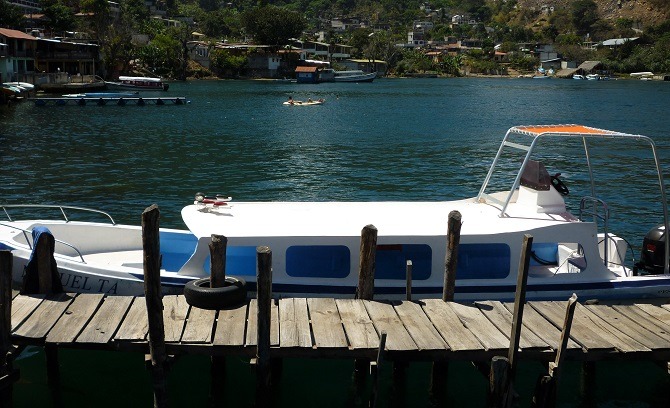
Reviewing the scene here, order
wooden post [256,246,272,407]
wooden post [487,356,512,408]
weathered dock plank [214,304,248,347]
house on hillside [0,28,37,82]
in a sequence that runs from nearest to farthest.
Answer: wooden post [487,356,512,408], wooden post [256,246,272,407], weathered dock plank [214,304,248,347], house on hillside [0,28,37,82]

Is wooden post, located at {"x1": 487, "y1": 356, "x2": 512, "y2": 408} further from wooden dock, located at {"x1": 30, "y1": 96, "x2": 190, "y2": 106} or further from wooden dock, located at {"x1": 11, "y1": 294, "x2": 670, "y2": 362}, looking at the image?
wooden dock, located at {"x1": 30, "y1": 96, "x2": 190, "y2": 106}

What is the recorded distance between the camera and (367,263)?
44.8 ft

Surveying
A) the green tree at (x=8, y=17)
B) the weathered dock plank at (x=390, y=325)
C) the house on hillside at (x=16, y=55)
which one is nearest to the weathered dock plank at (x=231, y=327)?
the weathered dock plank at (x=390, y=325)

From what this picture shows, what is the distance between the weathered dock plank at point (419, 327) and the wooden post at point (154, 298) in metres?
4.10

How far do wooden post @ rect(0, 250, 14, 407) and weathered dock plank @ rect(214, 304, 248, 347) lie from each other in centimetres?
330

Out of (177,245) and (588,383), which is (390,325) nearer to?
(588,383)

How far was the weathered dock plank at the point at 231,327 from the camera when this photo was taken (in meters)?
11.9

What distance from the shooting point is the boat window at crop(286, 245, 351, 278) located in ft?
49.6

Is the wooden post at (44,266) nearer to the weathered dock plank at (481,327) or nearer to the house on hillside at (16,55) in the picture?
the weathered dock plank at (481,327)

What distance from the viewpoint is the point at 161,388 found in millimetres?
11727

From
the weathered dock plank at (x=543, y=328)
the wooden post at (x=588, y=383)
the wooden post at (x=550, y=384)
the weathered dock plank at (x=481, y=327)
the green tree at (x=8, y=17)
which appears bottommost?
the wooden post at (x=588, y=383)

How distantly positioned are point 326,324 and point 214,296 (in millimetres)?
2102

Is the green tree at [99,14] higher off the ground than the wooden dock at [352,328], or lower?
higher

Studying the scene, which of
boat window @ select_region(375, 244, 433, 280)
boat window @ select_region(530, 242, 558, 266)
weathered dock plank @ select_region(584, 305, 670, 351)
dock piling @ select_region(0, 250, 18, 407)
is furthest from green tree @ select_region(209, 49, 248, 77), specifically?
dock piling @ select_region(0, 250, 18, 407)
